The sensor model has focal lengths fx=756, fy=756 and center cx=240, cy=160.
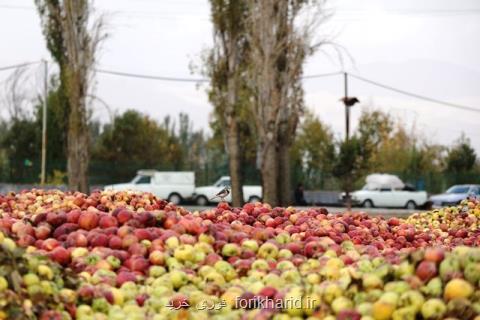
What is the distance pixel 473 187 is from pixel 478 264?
34399mm

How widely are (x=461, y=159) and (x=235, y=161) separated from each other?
97.3 feet

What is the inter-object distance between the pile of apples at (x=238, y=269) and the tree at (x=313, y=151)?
115ft

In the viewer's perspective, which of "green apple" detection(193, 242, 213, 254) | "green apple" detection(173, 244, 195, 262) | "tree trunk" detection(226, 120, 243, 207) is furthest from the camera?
"tree trunk" detection(226, 120, 243, 207)

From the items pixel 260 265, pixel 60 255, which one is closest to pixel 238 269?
pixel 260 265

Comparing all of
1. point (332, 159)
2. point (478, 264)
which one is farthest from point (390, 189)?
point (478, 264)

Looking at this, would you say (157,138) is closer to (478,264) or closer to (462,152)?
(462,152)

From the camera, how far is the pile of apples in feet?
10.6

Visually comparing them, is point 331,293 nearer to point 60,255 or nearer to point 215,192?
point 60,255

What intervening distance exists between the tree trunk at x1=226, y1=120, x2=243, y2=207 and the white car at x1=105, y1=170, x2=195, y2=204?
1172 cm

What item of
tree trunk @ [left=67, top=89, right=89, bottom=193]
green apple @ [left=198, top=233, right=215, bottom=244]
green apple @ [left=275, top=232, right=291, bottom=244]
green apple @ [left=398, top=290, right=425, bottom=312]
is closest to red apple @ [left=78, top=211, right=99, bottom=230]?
green apple @ [left=198, top=233, right=215, bottom=244]

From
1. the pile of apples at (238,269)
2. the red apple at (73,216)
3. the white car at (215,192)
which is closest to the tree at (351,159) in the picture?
the white car at (215,192)

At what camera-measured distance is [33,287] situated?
325cm

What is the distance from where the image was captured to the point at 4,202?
263 inches

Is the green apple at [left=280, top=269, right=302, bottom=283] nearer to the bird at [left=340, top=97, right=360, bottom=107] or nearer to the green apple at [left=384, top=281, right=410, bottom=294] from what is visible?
the green apple at [left=384, top=281, right=410, bottom=294]
